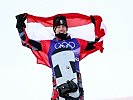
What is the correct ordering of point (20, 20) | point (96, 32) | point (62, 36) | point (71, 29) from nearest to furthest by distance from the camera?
1. point (62, 36)
2. point (20, 20)
3. point (96, 32)
4. point (71, 29)

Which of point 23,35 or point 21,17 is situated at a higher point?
point 21,17

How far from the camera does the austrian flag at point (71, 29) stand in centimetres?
956

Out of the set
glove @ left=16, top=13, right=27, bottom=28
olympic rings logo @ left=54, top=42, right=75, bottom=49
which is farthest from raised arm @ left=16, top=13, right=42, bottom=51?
olympic rings logo @ left=54, top=42, right=75, bottom=49

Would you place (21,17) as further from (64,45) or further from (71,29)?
(71,29)

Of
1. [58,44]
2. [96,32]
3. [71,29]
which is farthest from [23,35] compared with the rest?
[96,32]

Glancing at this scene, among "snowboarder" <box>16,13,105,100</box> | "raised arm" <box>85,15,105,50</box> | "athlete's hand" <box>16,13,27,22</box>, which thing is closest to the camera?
"snowboarder" <box>16,13,105,100</box>

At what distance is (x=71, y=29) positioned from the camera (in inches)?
388

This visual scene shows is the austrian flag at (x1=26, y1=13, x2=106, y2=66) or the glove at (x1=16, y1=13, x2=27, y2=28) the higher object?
the glove at (x1=16, y1=13, x2=27, y2=28)

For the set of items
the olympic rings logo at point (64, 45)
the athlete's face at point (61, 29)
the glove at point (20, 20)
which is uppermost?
the glove at point (20, 20)

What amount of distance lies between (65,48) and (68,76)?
0.41m

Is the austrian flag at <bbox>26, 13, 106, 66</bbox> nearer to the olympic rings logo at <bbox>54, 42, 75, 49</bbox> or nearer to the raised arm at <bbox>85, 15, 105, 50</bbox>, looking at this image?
the raised arm at <bbox>85, 15, 105, 50</bbox>

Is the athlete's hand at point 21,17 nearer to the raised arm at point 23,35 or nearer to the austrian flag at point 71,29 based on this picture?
the raised arm at point 23,35

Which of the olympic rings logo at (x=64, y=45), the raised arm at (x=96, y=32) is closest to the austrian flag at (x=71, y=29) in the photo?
the raised arm at (x=96, y=32)

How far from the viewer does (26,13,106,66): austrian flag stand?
9.56 metres
